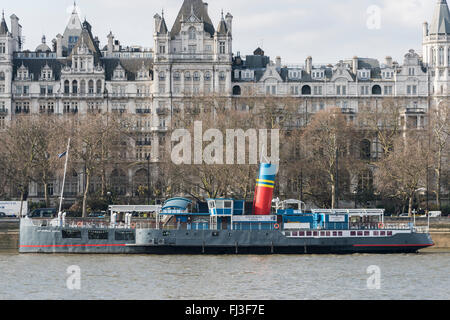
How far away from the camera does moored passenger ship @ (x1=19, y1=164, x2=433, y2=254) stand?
83438mm

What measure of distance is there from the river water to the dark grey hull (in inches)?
69.3

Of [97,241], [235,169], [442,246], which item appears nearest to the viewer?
[97,241]

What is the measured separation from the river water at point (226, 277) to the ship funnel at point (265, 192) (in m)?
6.63

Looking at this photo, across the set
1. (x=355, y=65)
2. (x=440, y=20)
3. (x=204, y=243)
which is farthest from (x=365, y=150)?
(x=204, y=243)

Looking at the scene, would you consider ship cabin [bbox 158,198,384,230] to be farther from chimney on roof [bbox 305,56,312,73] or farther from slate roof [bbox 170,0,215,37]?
chimney on roof [bbox 305,56,312,73]

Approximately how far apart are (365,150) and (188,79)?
23.6 metres

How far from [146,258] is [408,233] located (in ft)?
66.5

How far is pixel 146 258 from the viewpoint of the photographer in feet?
264

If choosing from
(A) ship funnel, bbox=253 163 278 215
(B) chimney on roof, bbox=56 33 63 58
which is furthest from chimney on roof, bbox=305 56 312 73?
(A) ship funnel, bbox=253 163 278 215

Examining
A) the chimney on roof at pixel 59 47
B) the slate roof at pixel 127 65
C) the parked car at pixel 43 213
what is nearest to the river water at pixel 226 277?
the parked car at pixel 43 213

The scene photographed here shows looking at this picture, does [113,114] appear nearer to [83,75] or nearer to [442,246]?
[83,75]

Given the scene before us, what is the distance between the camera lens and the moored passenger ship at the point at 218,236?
3285 inches

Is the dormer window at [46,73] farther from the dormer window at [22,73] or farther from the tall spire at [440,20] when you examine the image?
the tall spire at [440,20]

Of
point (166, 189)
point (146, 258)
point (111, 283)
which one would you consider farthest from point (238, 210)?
point (166, 189)
